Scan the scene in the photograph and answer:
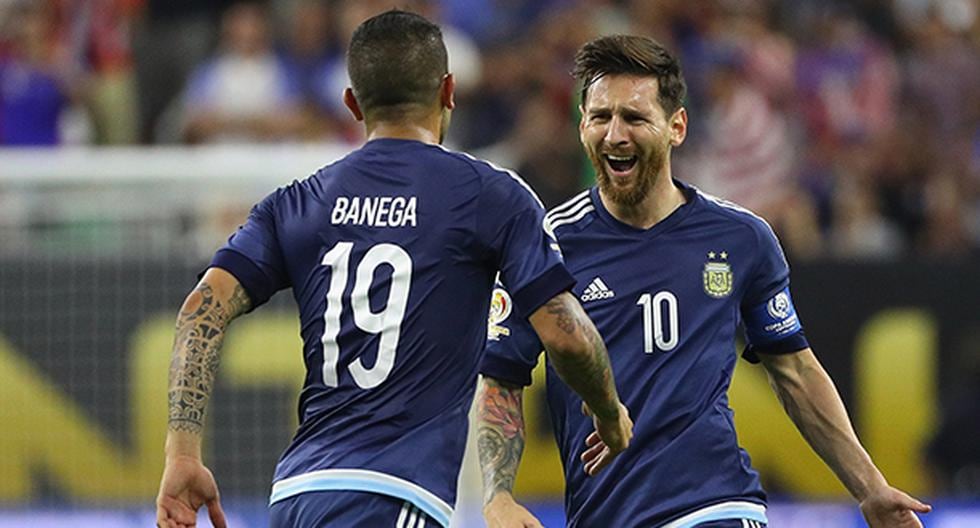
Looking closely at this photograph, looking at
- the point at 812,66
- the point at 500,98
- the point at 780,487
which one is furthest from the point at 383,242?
the point at 812,66

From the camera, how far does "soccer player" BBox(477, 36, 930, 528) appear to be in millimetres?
5777

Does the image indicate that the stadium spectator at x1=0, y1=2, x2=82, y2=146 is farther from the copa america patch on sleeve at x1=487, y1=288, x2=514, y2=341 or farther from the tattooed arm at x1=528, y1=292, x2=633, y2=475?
the tattooed arm at x1=528, y1=292, x2=633, y2=475

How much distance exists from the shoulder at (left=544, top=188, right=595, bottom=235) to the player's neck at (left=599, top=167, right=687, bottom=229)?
0.07 m

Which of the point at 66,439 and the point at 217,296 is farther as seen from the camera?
the point at 66,439

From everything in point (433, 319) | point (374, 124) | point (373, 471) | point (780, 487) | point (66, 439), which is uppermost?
point (374, 124)

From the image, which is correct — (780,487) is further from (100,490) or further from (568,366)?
(568,366)

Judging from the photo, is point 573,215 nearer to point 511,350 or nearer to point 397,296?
point 511,350

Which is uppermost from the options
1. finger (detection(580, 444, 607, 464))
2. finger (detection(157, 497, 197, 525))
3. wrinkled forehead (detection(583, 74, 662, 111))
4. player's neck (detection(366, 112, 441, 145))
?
wrinkled forehead (detection(583, 74, 662, 111))

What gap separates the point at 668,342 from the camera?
19.3ft

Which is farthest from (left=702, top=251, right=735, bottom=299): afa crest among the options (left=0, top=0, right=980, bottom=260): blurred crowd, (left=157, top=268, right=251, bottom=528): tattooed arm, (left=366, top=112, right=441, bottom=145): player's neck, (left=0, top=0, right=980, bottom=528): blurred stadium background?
(left=0, top=0, right=980, bottom=260): blurred crowd

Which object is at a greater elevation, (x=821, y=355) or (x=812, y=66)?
(x=812, y=66)

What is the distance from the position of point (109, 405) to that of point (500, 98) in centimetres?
365

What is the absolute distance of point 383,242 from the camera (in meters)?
5.06

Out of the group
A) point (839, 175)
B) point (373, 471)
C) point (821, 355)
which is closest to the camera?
point (373, 471)
